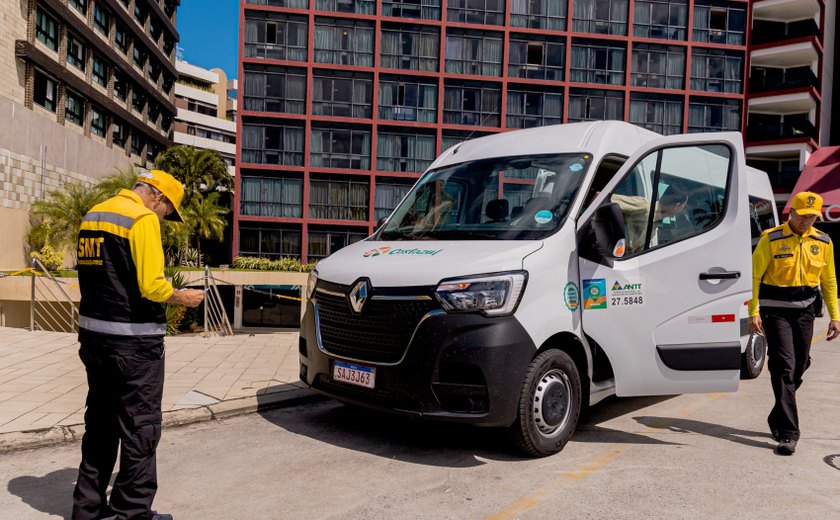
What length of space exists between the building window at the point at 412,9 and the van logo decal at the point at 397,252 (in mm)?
36516

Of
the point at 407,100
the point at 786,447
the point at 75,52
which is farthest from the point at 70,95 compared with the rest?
the point at 786,447

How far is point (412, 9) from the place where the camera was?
38875 millimetres

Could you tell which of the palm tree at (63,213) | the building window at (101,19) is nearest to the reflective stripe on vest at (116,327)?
the palm tree at (63,213)

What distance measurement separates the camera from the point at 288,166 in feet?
126

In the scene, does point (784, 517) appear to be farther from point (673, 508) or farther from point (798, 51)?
point (798, 51)

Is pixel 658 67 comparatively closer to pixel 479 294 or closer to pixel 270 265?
pixel 270 265

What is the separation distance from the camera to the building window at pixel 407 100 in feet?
127

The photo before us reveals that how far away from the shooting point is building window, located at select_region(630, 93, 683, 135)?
4016 centimetres

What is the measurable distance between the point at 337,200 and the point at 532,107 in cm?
1318

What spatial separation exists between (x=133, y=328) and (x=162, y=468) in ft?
5.47

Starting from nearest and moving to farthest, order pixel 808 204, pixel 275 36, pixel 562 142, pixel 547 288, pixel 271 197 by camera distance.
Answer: pixel 547 288 → pixel 808 204 → pixel 562 142 → pixel 275 36 → pixel 271 197

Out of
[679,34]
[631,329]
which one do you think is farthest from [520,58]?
[631,329]

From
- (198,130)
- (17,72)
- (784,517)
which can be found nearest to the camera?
(784,517)

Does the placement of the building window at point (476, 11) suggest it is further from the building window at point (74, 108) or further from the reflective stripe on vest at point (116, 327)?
the reflective stripe on vest at point (116, 327)
